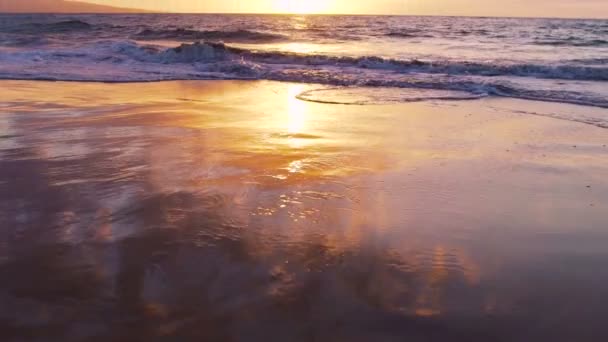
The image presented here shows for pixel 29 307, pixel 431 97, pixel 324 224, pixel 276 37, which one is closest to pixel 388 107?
pixel 431 97

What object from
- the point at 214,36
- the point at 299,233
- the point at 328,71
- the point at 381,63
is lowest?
the point at 299,233

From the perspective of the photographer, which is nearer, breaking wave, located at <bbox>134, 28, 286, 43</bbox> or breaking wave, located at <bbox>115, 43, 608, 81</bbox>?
breaking wave, located at <bbox>115, 43, 608, 81</bbox>

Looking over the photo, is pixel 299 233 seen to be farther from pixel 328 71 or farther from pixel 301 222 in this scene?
pixel 328 71

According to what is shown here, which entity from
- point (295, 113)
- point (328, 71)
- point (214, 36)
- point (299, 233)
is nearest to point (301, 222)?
point (299, 233)

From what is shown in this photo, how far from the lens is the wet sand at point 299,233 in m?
2.43

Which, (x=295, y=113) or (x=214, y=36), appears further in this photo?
(x=214, y=36)

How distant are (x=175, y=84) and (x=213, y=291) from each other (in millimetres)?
9703

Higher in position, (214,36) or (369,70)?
(214,36)

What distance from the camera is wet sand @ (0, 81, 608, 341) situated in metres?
2.43

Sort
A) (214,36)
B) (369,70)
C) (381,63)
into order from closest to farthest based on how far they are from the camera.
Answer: (369,70), (381,63), (214,36)

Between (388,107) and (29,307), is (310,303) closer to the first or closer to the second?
(29,307)

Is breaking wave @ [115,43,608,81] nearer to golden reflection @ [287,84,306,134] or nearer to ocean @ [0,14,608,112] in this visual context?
ocean @ [0,14,608,112]

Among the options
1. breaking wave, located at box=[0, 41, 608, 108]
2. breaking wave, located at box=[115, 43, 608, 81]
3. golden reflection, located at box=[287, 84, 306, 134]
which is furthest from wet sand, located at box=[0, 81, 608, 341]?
breaking wave, located at box=[115, 43, 608, 81]

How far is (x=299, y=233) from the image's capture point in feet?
11.0
